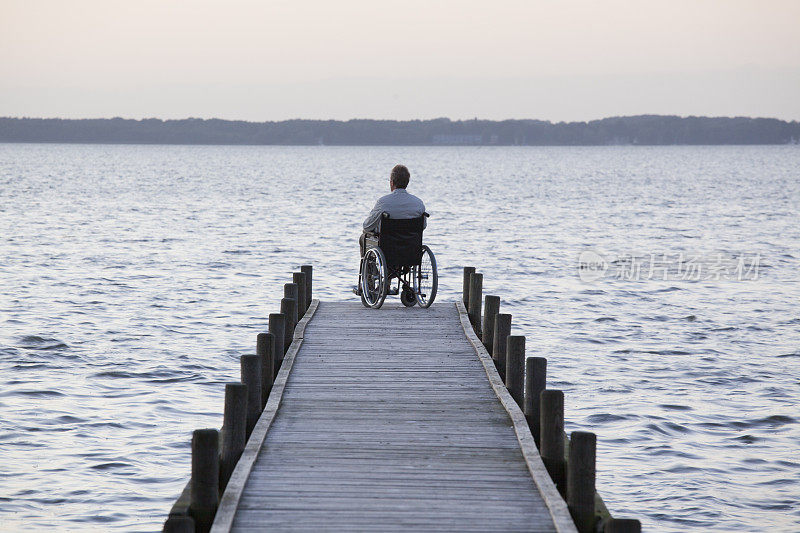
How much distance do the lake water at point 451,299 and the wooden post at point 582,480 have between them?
2.97 m

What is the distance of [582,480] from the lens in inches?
230

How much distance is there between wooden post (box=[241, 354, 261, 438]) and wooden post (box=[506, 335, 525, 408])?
2336 millimetres

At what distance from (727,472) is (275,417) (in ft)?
16.4

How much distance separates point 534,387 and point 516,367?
867 millimetres

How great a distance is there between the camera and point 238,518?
560 cm

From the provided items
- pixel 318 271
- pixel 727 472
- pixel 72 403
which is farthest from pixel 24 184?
pixel 727 472

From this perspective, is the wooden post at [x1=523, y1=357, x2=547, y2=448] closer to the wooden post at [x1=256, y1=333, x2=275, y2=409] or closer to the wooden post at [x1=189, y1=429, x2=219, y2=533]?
the wooden post at [x1=256, y1=333, x2=275, y2=409]

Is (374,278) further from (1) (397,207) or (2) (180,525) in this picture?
(2) (180,525)

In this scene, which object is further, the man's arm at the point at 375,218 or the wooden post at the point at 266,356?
the man's arm at the point at 375,218

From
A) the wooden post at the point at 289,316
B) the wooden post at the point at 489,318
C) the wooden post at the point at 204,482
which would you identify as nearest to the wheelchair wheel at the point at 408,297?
the wooden post at the point at 489,318

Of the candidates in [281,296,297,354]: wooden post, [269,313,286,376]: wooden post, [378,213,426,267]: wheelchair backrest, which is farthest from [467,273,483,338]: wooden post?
[269,313,286,376]: wooden post

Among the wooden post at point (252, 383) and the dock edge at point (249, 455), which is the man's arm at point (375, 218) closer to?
the dock edge at point (249, 455)

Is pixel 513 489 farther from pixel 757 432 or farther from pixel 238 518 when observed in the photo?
pixel 757 432

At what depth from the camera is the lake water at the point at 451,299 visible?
9391 mm
